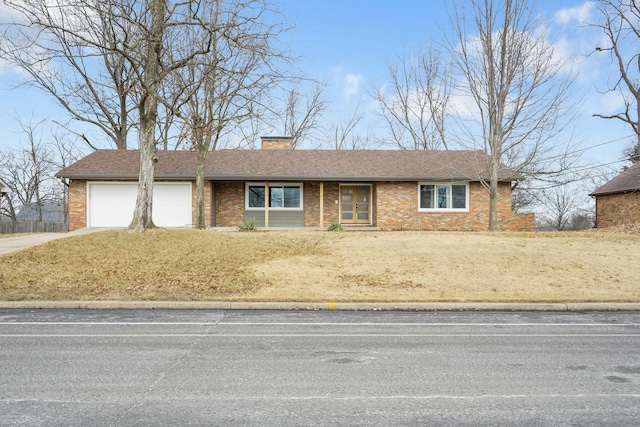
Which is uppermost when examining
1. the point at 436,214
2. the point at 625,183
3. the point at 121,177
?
the point at 625,183

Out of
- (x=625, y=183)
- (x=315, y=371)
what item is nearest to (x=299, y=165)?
(x=625, y=183)

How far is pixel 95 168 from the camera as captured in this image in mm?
23969

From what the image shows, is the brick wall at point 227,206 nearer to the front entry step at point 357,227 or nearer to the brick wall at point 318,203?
the brick wall at point 318,203

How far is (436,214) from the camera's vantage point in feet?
78.9

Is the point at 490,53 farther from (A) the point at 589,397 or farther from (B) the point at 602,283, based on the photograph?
(A) the point at 589,397

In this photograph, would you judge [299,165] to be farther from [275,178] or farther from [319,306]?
[319,306]

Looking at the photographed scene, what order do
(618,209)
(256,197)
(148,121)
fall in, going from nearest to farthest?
(148,121) < (256,197) < (618,209)

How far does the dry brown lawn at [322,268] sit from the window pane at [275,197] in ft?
23.8

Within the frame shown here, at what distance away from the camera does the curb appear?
971cm

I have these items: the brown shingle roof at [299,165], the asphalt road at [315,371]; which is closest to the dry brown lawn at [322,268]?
the asphalt road at [315,371]

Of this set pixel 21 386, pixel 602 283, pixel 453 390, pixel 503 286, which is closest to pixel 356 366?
pixel 453 390

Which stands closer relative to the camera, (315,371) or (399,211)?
(315,371)

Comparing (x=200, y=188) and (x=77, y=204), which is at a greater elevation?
(x=200, y=188)

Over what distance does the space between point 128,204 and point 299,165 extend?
8820 millimetres
